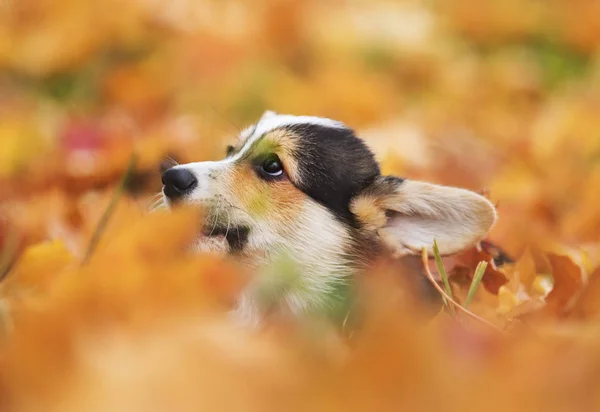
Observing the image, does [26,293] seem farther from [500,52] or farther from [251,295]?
[500,52]

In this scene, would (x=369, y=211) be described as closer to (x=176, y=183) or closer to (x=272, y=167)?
(x=272, y=167)

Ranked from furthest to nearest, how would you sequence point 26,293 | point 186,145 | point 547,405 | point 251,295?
point 186,145
point 251,295
point 26,293
point 547,405

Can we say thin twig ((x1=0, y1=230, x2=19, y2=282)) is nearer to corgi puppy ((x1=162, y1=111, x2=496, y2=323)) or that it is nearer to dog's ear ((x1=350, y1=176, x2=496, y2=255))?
corgi puppy ((x1=162, y1=111, x2=496, y2=323))

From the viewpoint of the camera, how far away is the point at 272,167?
170 cm

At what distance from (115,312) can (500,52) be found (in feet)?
12.4

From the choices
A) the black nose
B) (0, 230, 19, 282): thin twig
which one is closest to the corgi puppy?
the black nose

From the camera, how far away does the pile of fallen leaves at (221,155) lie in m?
0.63

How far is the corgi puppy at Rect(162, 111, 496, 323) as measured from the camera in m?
1.53

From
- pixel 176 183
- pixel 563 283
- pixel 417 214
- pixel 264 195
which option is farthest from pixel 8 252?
pixel 563 283

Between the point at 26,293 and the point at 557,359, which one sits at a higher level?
the point at 557,359

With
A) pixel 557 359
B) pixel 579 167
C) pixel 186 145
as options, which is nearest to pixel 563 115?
pixel 579 167

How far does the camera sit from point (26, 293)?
4.04ft

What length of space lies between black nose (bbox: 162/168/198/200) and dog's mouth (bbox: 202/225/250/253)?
3.3 inches

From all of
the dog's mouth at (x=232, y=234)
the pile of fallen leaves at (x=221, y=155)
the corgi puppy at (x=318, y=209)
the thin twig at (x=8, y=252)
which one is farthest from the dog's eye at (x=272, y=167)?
the thin twig at (x=8, y=252)
